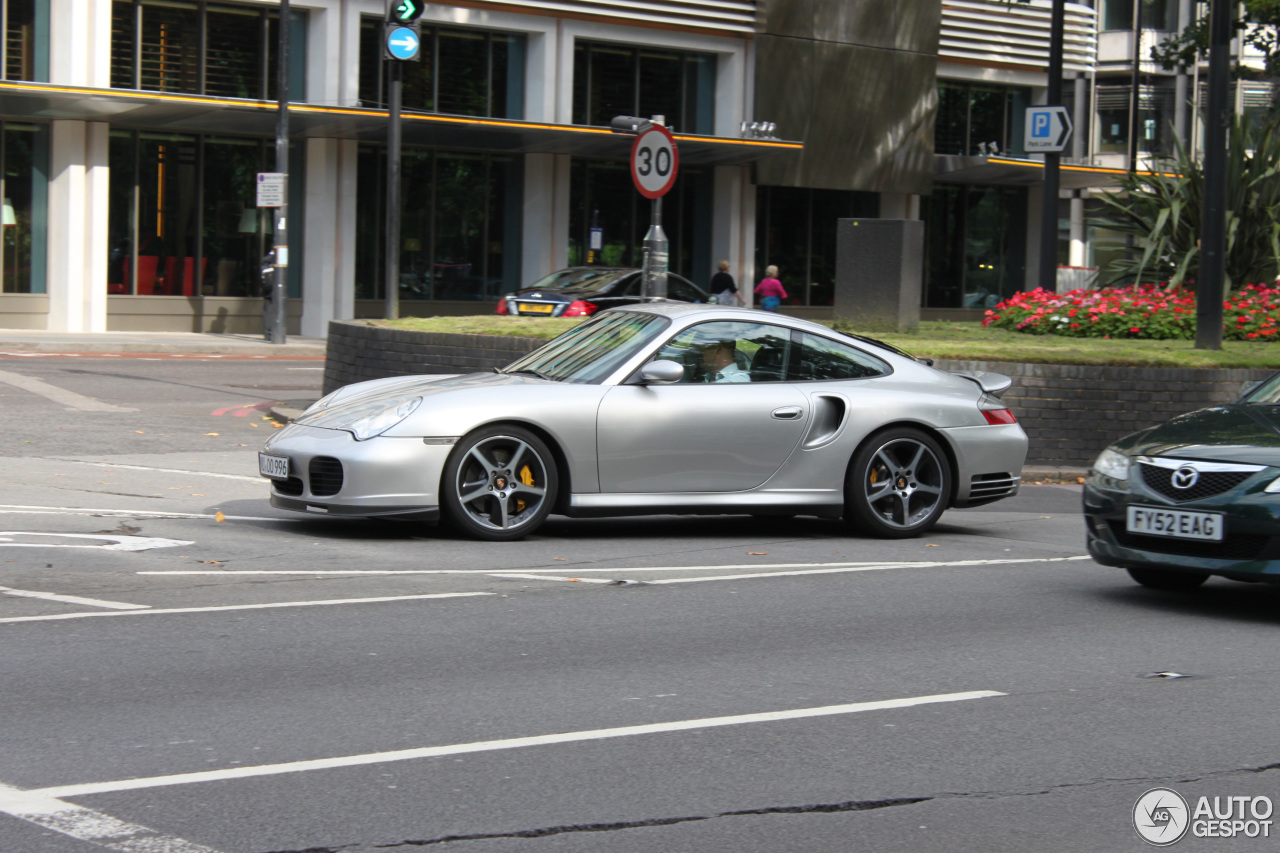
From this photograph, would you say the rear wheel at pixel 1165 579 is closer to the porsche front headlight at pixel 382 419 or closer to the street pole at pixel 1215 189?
the porsche front headlight at pixel 382 419

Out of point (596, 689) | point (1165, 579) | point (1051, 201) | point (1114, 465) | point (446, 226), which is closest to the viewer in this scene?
point (596, 689)

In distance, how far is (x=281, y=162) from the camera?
27.3 metres

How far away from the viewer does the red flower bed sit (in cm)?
1680

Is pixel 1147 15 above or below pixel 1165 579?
above

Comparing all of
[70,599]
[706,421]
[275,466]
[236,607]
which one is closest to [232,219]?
[275,466]

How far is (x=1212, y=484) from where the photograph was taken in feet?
23.8

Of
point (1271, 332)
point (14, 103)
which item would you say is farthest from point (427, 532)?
point (14, 103)

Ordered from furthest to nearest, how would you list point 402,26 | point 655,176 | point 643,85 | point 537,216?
point 643,85 → point 537,216 → point 402,26 → point 655,176

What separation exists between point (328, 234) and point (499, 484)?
23.7m

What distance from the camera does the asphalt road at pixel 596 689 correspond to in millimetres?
4277

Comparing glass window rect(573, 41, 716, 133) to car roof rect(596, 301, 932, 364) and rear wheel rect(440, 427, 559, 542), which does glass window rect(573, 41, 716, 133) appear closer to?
car roof rect(596, 301, 932, 364)

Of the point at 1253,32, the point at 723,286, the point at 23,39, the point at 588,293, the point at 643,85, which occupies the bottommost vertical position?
the point at 588,293

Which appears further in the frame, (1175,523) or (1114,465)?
(1114,465)

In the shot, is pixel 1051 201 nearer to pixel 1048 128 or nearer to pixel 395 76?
pixel 1048 128
